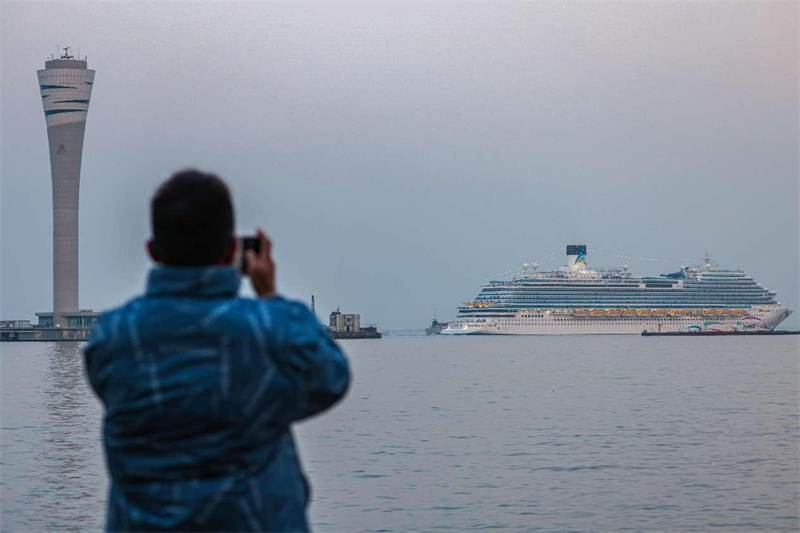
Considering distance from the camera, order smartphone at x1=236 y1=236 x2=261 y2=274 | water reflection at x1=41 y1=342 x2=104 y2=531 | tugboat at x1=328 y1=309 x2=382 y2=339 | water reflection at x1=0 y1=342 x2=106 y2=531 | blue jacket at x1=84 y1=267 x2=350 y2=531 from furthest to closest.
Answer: tugboat at x1=328 y1=309 x2=382 y2=339, water reflection at x1=41 y1=342 x2=104 y2=531, water reflection at x1=0 y1=342 x2=106 y2=531, smartphone at x1=236 y1=236 x2=261 y2=274, blue jacket at x1=84 y1=267 x2=350 y2=531

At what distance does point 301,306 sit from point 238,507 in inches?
13.0

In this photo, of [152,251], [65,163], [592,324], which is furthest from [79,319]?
[152,251]

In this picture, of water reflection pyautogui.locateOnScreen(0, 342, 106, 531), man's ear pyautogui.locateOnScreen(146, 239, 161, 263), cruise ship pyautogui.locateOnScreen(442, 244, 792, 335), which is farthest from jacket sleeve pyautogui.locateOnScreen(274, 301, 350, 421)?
cruise ship pyautogui.locateOnScreen(442, 244, 792, 335)

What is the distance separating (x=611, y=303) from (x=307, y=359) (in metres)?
96.2

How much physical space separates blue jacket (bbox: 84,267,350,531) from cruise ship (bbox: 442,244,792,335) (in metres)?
95.1

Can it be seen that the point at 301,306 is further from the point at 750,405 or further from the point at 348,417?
the point at 750,405

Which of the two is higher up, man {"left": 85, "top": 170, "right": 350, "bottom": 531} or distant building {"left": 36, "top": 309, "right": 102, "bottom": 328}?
man {"left": 85, "top": 170, "right": 350, "bottom": 531}

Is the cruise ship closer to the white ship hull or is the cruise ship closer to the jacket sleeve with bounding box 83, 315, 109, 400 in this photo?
the white ship hull

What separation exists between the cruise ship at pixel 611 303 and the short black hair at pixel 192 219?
3744 inches

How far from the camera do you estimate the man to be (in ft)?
6.61

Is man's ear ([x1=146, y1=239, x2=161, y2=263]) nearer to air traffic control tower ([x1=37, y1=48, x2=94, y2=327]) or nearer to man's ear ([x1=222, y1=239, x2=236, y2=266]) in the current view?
man's ear ([x1=222, y1=239, x2=236, y2=266])

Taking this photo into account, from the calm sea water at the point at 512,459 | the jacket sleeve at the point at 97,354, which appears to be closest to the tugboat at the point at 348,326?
the calm sea water at the point at 512,459

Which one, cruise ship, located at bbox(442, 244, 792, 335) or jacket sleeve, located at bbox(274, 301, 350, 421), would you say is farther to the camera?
cruise ship, located at bbox(442, 244, 792, 335)

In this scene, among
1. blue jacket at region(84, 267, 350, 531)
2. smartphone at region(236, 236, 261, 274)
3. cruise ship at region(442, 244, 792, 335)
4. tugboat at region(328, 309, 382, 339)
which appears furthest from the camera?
tugboat at region(328, 309, 382, 339)
